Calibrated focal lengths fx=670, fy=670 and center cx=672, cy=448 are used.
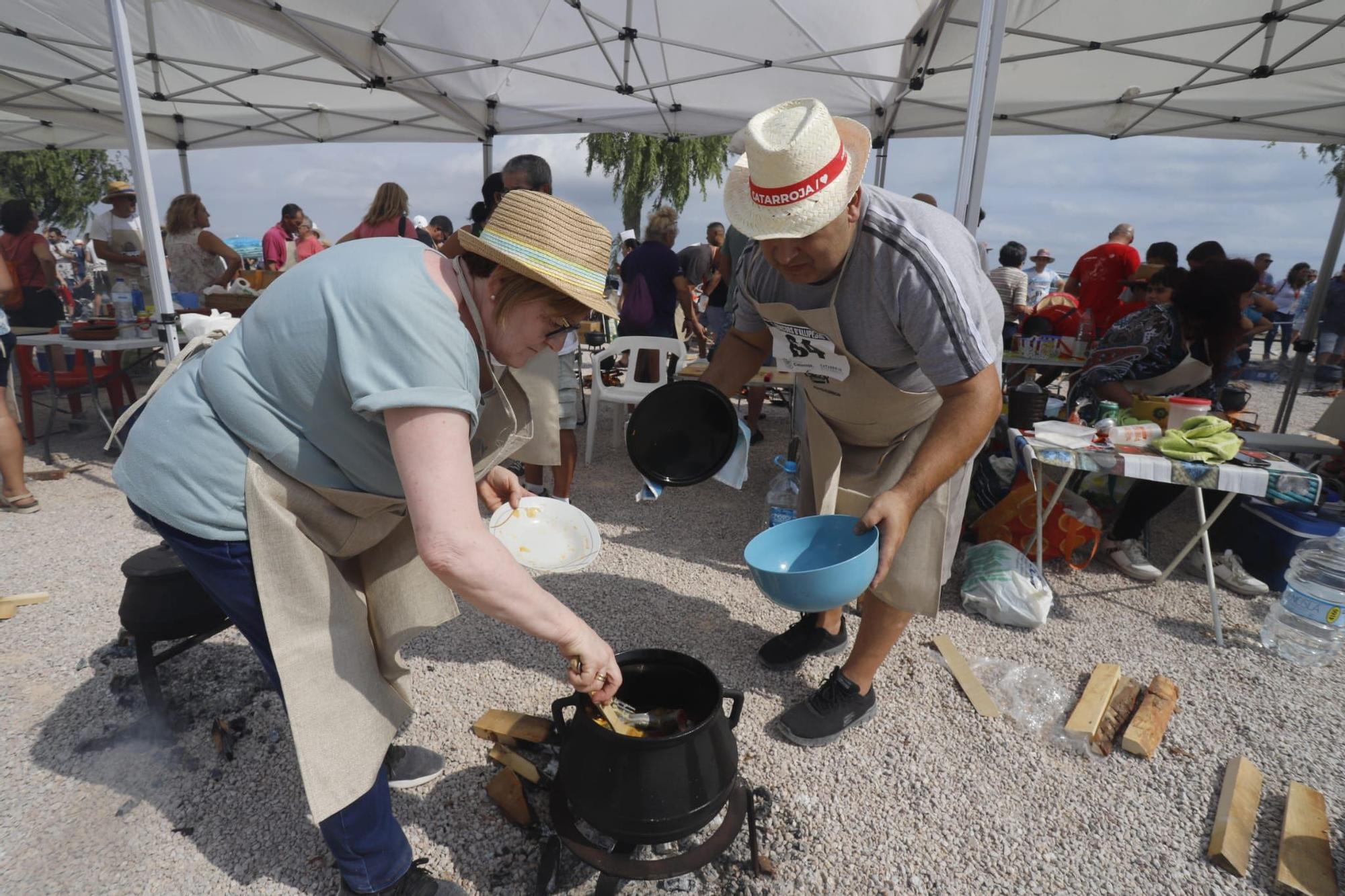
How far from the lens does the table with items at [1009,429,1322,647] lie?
301 cm

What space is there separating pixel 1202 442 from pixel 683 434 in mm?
2593

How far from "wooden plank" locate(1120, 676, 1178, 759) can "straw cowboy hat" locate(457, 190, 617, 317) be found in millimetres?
2538

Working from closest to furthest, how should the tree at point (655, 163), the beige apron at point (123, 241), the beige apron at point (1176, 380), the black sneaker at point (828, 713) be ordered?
the black sneaker at point (828, 713) < the beige apron at point (1176, 380) < the beige apron at point (123, 241) < the tree at point (655, 163)

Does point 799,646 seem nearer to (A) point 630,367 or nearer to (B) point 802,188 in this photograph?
(B) point 802,188

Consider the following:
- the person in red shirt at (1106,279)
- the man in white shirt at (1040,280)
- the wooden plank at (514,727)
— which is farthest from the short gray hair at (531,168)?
the man in white shirt at (1040,280)

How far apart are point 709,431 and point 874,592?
2.57 ft

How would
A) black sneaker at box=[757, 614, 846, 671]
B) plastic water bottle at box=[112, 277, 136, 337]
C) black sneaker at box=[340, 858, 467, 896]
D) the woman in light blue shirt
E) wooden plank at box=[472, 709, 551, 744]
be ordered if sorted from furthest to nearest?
plastic water bottle at box=[112, 277, 136, 337] < black sneaker at box=[757, 614, 846, 671] < wooden plank at box=[472, 709, 551, 744] < black sneaker at box=[340, 858, 467, 896] < the woman in light blue shirt

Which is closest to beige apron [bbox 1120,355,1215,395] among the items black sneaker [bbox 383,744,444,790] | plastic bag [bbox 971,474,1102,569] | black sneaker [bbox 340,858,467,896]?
plastic bag [bbox 971,474,1102,569]

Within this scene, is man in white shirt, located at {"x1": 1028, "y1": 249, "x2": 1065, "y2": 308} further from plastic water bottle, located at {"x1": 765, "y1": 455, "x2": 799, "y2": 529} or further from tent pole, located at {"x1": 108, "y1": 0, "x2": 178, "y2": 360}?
tent pole, located at {"x1": 108, "y1": 0, "x2": 178, "y2": 360}

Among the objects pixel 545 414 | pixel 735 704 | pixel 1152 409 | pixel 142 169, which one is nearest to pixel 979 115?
pixel 1152 409

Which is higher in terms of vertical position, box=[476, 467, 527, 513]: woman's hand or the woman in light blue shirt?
the woman in light blue shirt

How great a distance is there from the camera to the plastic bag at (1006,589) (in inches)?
129

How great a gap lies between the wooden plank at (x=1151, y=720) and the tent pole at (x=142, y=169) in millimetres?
5431

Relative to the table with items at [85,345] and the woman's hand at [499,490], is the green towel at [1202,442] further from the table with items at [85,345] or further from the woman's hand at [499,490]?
the table with items at [85,345]
